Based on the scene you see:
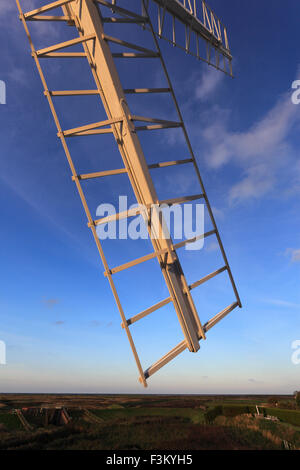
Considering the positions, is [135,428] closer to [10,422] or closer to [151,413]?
[151,413]

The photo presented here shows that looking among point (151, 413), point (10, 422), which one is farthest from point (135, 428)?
point (10, 422)

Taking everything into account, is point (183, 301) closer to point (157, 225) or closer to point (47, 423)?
point (157, 225)

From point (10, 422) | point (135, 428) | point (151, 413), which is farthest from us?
point (10, 422)

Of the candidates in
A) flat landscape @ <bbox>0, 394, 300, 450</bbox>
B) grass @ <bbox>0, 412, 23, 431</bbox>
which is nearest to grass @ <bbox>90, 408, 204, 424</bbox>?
flat landscape @ <bbox>0, 394, 300, 450</bbox>

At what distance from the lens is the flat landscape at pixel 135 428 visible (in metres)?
7.01

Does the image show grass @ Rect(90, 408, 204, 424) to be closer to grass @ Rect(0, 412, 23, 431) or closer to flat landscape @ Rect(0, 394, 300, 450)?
flat landscape @ Rect(0, 394, 300, 450)

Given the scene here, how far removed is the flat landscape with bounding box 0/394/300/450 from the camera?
7012mm

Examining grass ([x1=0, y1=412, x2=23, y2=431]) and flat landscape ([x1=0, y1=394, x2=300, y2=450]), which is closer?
flat landscape ([x1=0, y1=394, x2=300, y2=450])

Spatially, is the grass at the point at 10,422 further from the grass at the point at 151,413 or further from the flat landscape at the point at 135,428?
the grass at the point at 151,413

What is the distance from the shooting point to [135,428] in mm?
7738

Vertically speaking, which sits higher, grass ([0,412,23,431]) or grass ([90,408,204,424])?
grass ([0,412,23,431])

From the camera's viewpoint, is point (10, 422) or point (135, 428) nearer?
point (135, 428)
